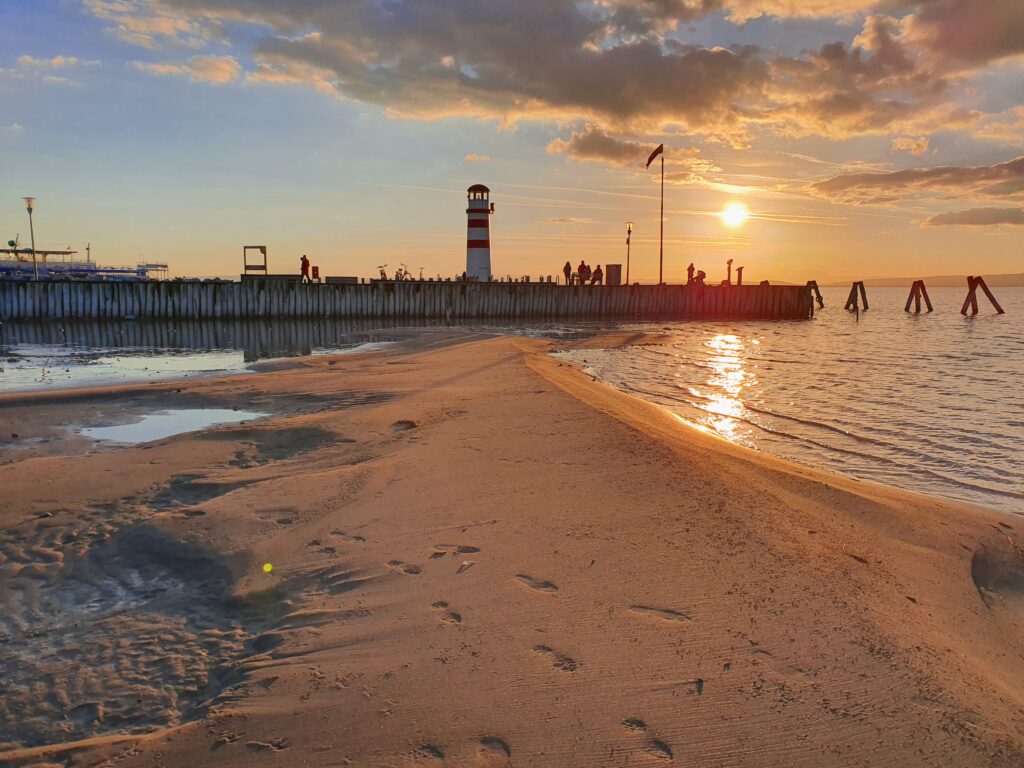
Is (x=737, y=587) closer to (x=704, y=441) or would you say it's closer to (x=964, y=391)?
(x=704, y=441)

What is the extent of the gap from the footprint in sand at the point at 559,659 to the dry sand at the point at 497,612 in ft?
0.04

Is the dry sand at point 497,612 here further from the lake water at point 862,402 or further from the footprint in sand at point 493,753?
the lake water at point 862,402

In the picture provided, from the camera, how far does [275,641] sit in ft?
11.0

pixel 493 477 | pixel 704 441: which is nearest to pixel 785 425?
pixel 704 441

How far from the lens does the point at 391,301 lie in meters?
39.4

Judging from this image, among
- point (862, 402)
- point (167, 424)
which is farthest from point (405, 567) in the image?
point (862, 402)

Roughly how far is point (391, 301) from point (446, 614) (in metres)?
37.1

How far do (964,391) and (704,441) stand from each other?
9.47 m

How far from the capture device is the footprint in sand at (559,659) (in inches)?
119

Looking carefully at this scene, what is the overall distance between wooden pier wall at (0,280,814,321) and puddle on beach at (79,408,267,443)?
97.1 ft

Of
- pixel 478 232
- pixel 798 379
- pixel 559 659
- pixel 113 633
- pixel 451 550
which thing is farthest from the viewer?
pixel 478 232

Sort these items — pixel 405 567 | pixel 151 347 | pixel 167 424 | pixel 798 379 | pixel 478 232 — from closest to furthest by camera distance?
pixel 405 567
pixel 167 424
pixel 798 379
pixel 151 347
pixel 478 232

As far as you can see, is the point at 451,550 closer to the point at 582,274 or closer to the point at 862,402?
the point at 862,402

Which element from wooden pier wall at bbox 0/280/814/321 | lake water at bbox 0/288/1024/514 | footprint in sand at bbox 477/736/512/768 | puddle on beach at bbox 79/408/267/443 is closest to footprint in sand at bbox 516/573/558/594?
footprint in sand at bbox 477/736/512/768
